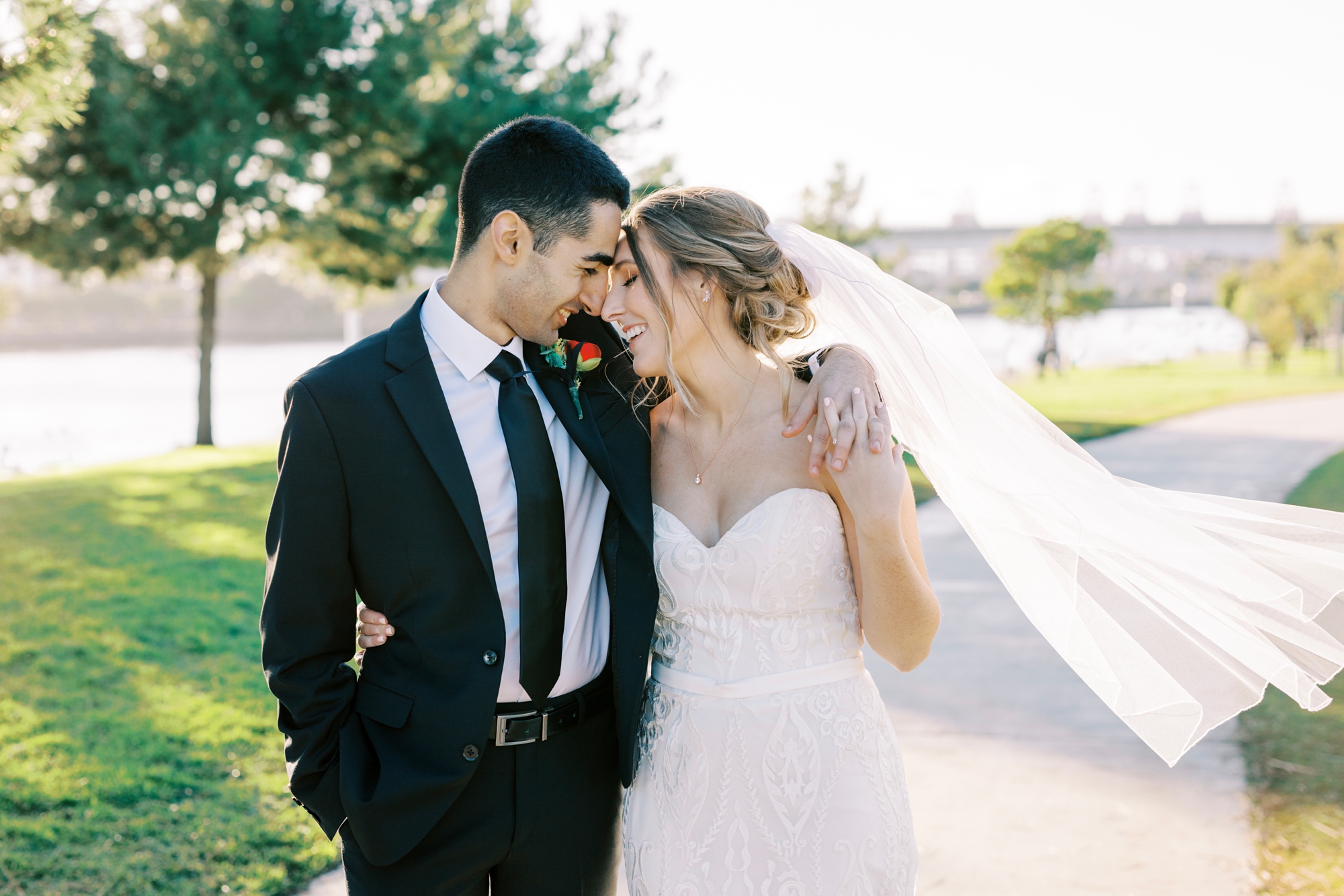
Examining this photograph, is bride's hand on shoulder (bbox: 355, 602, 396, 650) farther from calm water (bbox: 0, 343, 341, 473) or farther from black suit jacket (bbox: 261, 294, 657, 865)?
calm water (bbox: 0, 343, 341, 473)

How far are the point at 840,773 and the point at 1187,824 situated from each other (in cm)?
257

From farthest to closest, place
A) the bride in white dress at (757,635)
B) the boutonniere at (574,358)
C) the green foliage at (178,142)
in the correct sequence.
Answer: the green foliage at (178,142) → the boutonniere at (574,358) → the bride in white dress at (757,635)

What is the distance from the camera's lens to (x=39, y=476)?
13742mm

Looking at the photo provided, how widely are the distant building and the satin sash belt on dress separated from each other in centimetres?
5055

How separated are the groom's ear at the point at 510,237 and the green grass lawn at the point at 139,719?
2555 millimetres

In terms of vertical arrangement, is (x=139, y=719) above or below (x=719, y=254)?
below

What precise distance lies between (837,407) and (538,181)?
0.86 metres

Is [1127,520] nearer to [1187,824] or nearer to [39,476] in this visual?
[1187,824]

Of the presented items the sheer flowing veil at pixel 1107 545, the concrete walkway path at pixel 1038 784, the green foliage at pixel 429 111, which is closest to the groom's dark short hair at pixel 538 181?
the sheer flowing veil at pixel 1107 545

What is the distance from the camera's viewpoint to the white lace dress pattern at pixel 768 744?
86.8 inches

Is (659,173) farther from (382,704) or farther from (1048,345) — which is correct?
(1048,345)

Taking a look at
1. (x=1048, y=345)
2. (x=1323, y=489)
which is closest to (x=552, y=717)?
(x=1323, y=489)

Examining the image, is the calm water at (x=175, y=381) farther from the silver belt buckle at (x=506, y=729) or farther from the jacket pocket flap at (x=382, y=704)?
the silver belt buckle at (x=506, y=729)

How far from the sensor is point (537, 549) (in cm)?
209
